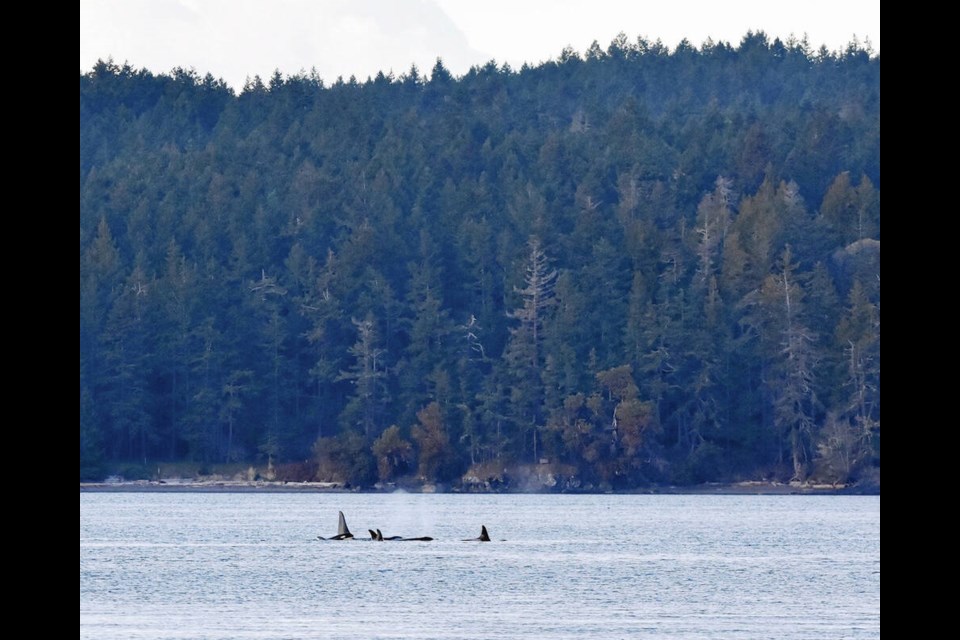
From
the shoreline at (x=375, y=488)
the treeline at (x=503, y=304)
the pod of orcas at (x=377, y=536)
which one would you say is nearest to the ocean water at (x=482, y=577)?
the pod of orcas at (x=377, y=536)

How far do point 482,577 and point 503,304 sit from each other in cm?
8668

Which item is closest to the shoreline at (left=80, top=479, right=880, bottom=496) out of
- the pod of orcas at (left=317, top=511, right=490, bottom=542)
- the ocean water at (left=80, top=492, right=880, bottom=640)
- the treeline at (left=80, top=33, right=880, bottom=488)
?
the treeline at (left=80, top=33, right=880, bottom=488)

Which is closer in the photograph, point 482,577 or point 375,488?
point 482,577

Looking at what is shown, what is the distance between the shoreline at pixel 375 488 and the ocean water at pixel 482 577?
2631 cm

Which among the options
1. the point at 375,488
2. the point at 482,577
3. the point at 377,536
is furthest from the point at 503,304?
the point at 482,577

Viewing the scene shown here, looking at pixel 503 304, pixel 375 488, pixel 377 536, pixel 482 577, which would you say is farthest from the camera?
pixel 503 304

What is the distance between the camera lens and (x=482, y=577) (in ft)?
131

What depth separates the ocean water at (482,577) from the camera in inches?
1119

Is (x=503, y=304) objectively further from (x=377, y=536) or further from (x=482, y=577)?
(x=482, y=577)

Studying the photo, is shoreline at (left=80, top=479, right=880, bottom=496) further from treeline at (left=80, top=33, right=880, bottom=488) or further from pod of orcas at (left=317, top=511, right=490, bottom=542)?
pod of orcas at (left=317, top=511, right=490, bottom=542)

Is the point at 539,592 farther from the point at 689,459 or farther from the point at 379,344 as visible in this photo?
the point at 379,344

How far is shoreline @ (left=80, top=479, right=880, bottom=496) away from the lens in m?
106

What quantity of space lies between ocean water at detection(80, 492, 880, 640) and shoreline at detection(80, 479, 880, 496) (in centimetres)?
2631
